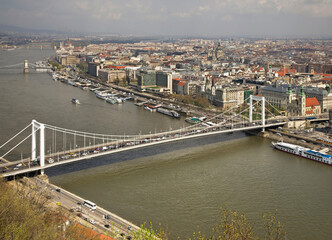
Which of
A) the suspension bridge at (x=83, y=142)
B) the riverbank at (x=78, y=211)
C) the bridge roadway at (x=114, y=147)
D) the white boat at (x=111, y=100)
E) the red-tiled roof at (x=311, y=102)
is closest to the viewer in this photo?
the riverbank at (x=78, y=211)

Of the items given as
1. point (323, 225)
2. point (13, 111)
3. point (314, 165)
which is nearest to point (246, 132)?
point (314, 165)

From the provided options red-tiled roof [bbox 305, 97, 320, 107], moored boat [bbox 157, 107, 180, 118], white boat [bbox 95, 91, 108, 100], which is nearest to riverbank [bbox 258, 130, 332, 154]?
red-tiled roof [bbox 305, 97, 320, 107]

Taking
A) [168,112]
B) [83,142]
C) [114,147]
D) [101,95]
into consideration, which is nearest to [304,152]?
[114,147]

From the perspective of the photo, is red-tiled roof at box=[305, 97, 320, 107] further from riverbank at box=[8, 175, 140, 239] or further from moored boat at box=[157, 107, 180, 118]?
riverbank at box=[8, 175, 140, 239]

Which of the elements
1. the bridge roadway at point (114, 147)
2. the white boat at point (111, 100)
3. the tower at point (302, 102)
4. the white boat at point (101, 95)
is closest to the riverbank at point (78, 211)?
the bridge roadway at point (114, 147)

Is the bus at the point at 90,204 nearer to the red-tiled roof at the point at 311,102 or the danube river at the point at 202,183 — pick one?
the danube river at the point at 202,183
